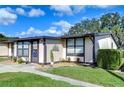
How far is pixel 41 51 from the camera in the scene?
837 inches

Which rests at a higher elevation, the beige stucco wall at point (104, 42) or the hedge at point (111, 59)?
the beige stucco wall at point (104, 42)

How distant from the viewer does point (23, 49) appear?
23.7 m

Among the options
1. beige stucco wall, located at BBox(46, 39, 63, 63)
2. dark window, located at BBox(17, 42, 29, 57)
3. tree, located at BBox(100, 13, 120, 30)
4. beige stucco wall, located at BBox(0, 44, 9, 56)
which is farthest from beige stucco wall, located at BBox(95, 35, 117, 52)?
tree, located at BBox(100, 13, 120, 30)

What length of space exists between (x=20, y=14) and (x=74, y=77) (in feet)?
101

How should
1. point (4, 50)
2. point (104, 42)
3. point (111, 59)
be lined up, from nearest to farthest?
1. point (111, 59)
2. point (104, 42)
3. point (4, 50)

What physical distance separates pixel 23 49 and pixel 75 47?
16.9ft

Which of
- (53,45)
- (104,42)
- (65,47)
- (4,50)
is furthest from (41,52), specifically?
(4,50)

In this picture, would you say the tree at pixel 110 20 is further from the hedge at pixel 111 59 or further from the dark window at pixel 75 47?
the hedge at pixel 111 59

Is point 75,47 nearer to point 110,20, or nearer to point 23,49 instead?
point 23,49

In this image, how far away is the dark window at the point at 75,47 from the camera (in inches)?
848

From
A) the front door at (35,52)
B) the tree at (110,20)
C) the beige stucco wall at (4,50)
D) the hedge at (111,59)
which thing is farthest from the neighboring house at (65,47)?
the tree at (110,20)

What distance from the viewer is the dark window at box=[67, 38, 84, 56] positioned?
70.7ft

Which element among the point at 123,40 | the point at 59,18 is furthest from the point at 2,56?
the point at 59,18

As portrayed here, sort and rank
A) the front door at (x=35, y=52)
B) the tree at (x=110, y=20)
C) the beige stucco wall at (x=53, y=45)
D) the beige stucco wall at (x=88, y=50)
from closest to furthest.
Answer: the beige stucco wall at (x=88, y=50)
the beige stucco wall at (x=53, y=45)
the front door at (x=35, y=52)
the tree at (x=110, y=20)
